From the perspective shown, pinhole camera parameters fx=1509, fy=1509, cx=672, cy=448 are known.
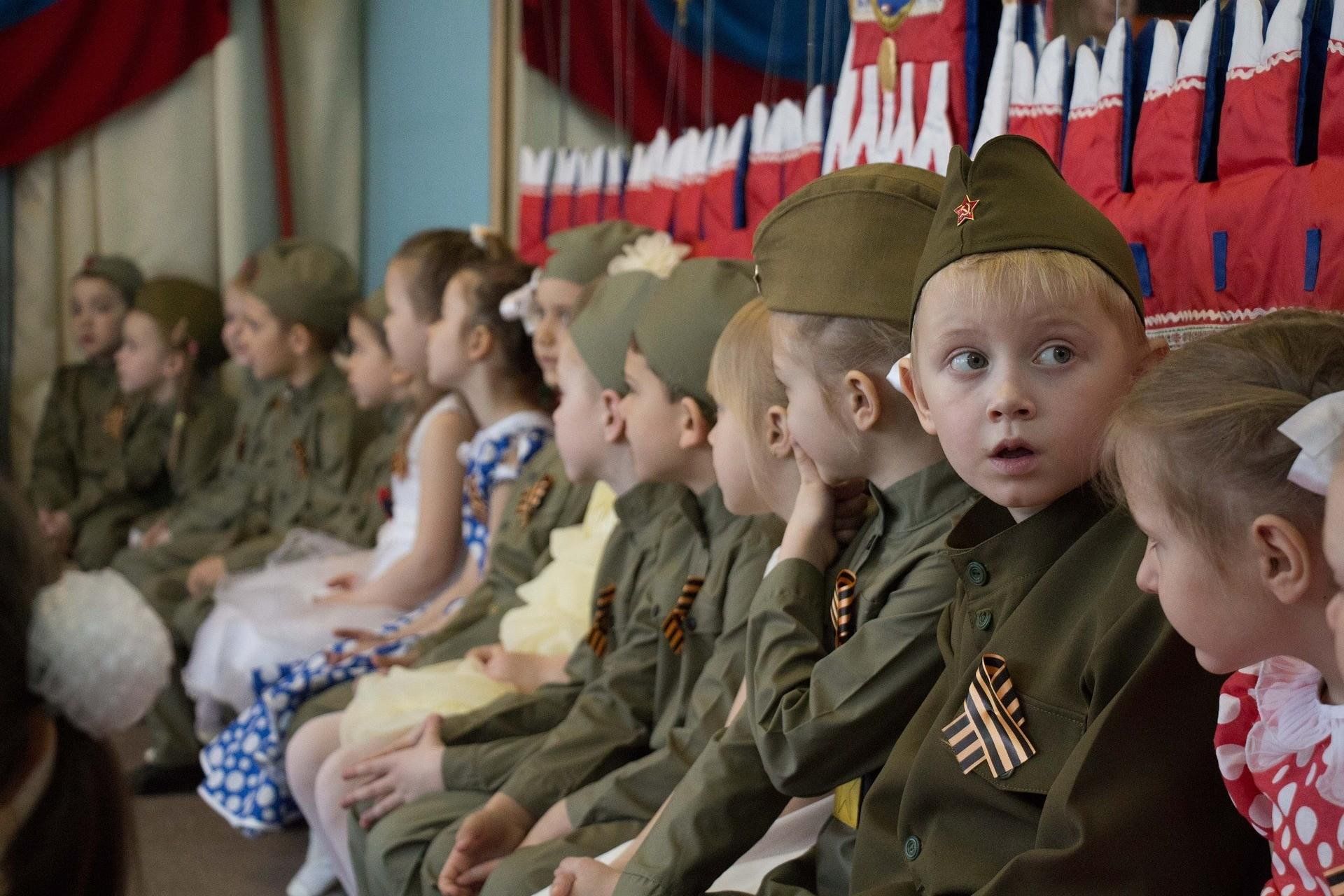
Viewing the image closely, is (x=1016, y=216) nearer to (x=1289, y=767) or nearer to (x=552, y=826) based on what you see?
(x=1289, y=767)

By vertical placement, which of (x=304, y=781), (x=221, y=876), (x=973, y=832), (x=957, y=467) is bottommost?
(x=221, y=876)

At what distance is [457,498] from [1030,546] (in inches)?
77.6

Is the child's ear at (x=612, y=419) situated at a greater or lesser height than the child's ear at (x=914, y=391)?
lesser

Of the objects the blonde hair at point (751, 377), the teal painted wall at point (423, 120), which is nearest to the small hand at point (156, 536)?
the teal painted wall at point (423, 120)

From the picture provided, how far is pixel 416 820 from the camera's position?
2.01 metres

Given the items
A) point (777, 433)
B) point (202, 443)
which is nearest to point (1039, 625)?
point (777, 433)

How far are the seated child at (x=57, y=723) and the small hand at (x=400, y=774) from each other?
75 centimetres

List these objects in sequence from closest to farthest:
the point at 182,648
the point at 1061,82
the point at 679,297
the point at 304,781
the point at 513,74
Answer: the point at 1061,82, the point at 679,297, the point at 304,781, the point at 182,648, the point at 513,74

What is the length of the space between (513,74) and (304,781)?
7.38 feet

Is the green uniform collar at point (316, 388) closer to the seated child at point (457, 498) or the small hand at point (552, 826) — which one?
the seated child at point (457, 498)

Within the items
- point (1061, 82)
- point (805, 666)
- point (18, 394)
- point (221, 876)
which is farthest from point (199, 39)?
point (805, 666)

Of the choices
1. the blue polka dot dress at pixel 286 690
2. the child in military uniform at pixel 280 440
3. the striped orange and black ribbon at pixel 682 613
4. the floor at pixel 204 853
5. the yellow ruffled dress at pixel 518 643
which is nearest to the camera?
the striped orange and black ribbon at pixel 682 613

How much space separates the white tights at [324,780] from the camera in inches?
90.4

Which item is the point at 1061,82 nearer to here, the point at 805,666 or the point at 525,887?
the point at 805,666
